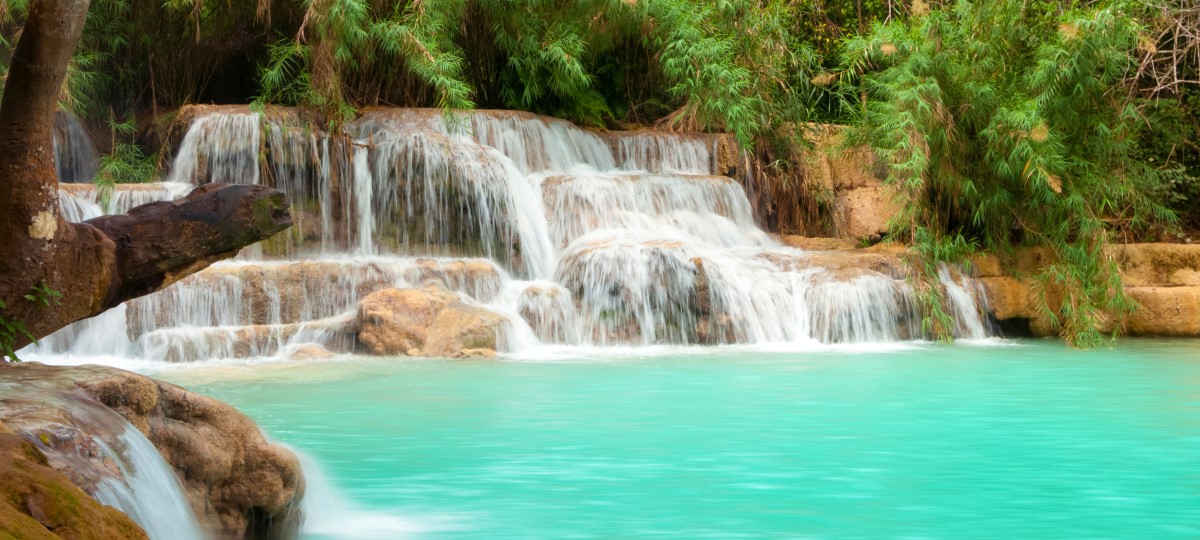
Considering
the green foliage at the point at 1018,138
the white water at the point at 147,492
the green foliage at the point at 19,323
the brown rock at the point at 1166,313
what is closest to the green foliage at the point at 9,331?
the green foliage at the point at 19,323

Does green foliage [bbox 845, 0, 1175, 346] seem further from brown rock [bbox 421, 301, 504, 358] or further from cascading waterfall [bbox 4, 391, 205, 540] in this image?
cascading waterfall [bbox 4, 391, 205, 540]

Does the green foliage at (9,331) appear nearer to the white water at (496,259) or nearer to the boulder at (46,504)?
the boulder at (46,504)

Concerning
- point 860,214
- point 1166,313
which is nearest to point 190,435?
point 1166,313

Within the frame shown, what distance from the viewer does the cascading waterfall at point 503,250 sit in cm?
912

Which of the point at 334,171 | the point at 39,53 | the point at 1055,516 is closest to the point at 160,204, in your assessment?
the point at 39,53

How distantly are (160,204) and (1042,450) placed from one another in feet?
11.9

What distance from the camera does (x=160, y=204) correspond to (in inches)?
157

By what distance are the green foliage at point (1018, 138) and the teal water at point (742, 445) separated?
2.47 m

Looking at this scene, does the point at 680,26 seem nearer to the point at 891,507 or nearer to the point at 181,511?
the point at 891,507

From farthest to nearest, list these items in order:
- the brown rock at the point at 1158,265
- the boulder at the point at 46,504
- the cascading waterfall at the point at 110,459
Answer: the brown rock at the point at 1158,265
the cascading waterfall at the point at 110,459
the boulder at the point at 46,504

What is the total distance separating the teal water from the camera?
3.92 metres

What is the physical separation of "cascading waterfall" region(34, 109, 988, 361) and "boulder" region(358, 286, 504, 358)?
0.78ft

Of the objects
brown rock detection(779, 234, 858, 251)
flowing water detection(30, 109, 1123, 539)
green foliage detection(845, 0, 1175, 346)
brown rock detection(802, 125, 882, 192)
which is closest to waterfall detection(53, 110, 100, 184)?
flowing water detection(30, 109, 1123, 539)

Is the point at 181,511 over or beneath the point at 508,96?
beneath
